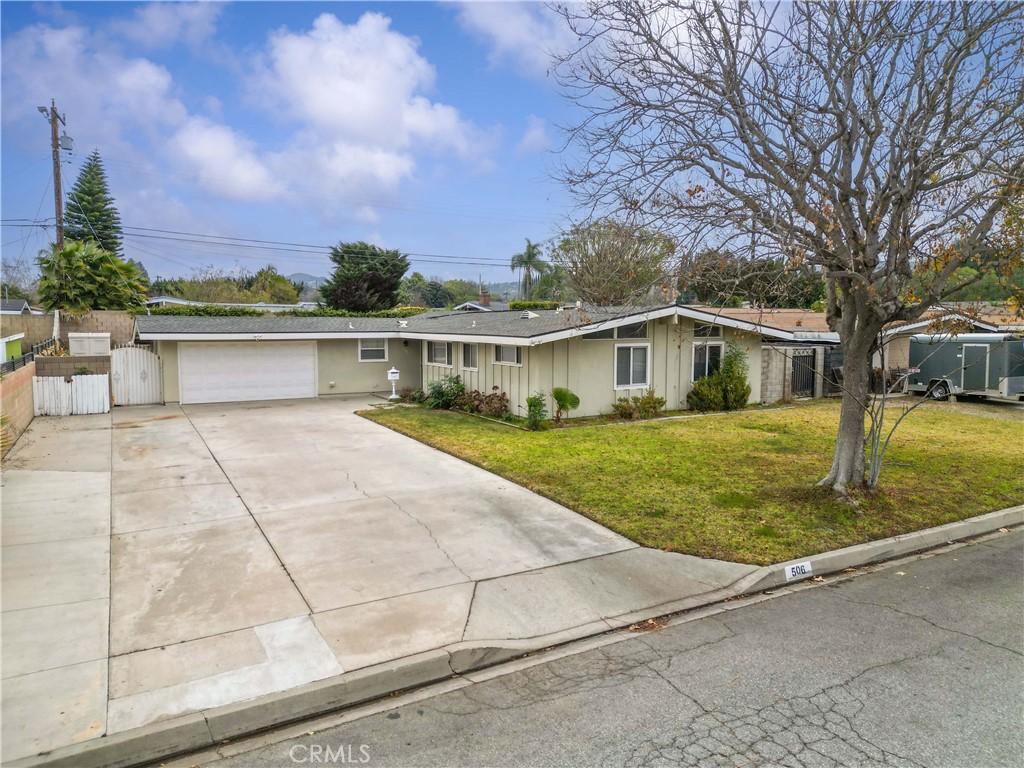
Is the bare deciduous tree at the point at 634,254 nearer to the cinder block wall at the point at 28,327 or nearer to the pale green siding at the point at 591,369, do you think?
the pale green siding at the point at 591,369

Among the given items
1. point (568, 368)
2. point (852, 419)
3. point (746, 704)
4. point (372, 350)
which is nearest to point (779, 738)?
point (746, 704)

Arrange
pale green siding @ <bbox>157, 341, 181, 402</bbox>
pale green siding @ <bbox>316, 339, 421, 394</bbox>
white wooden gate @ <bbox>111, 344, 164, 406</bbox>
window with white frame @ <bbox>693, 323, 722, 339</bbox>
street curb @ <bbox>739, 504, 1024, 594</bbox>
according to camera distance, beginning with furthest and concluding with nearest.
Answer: pale green siding @ <bbox>316, 339, 421, 394</bbox> → pale green siding @ <bbox>157, 341, 181, 402</bbox> → white wooden gate @ <bbox>111, 344, 164, 406</bbox> → window with white frame @ <bbox>693, 323, 722, 339</bbox> → street curb @ <bbox>739, 504, 1024, 594</bbox>

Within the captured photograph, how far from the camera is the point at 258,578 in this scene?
596cm

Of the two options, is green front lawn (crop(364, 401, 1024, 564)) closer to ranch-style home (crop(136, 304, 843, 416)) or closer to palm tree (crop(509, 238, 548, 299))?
ranch-style home (crop(136, 304, 843, 416))

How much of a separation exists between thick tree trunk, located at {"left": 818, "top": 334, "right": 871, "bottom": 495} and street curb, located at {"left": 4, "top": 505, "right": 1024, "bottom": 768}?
303 cm

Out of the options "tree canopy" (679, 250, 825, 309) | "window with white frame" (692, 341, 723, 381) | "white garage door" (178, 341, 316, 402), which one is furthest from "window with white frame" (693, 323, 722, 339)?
"white garage door" (178, 341, 316, 402)

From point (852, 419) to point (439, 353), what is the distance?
46.9 feet

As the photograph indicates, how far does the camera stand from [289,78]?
47.9 ft

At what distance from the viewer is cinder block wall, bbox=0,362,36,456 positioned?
1102 cm

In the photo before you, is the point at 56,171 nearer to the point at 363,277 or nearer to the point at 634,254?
the point at 363,277

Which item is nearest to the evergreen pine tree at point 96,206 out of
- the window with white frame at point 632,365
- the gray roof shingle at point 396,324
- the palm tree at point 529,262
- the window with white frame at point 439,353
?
the palm tree at point 529,262

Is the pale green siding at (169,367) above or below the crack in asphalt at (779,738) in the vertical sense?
above

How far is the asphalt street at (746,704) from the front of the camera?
3.54 m

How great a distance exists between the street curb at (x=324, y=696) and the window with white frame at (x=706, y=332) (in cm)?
1185
